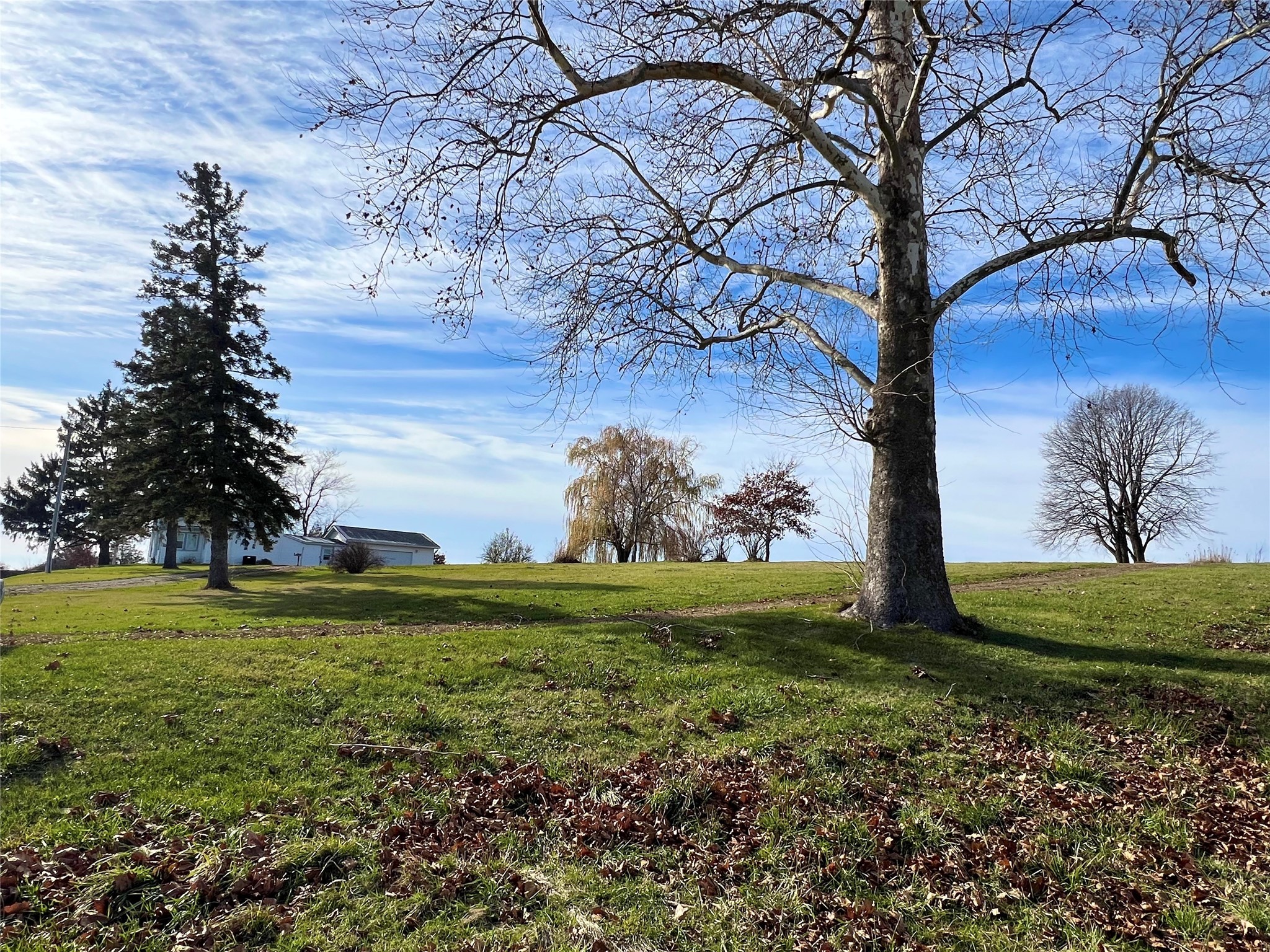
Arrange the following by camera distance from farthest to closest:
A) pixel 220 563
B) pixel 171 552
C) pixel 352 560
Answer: pixel 171 552 → pixel 352 560 → pixel 220 563

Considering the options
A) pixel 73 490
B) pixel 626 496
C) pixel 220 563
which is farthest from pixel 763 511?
pixel 73 490

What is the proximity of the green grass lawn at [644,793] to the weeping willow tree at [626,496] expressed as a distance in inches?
959

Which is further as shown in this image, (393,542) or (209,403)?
(393,542)

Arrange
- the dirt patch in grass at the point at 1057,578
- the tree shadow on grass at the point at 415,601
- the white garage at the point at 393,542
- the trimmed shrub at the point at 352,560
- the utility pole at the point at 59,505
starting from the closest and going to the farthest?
the tree shadow on grass at the point at 415,601
the dirt patch in grass at the point at 1057,578
the trimmed shrub at the point at 352,560
the utility pole at the point at 59,505
the white garage at the point at 393,542

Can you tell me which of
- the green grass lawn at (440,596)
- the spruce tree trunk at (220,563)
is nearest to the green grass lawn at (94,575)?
the green grass lawn at (440,596)

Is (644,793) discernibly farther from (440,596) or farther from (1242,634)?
(440,596)

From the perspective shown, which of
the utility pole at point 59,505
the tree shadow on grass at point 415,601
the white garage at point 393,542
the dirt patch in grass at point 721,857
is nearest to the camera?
the dirt patch in grass at point 721,857

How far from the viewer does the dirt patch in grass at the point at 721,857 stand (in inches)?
154

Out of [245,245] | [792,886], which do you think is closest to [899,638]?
[792,886]

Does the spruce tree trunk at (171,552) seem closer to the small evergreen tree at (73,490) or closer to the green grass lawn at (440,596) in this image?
the small evergreen tree at (73,490)

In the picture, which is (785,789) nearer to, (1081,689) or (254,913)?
(254,913)

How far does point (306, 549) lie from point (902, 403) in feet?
158

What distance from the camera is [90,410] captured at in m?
44.1

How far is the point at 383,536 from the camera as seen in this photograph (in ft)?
183
